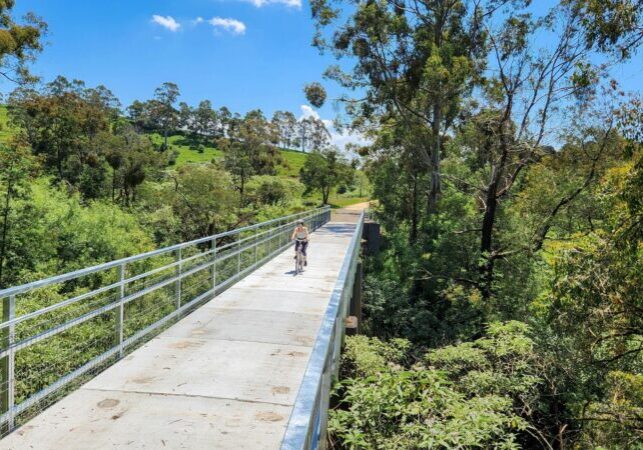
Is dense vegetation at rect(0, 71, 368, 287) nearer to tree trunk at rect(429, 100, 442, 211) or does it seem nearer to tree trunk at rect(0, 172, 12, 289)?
tree trunk at rect(0, 172, 12, 289)

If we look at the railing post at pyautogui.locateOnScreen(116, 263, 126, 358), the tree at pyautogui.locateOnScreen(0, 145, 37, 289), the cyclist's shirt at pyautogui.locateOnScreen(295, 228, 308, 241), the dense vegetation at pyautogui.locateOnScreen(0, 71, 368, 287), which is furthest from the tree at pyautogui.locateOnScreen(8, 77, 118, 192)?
the railing post at pyautogui.locateOnScreen(116, 263, 126, 358)

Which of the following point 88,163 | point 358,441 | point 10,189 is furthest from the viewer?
point 88,163

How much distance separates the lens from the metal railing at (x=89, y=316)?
14.3 feet

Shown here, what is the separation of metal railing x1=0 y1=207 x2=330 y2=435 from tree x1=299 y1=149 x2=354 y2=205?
37174 millimetres

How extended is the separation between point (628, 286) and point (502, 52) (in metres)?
14.9

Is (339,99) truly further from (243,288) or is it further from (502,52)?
(243,288)

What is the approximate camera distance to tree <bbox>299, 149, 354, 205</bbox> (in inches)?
2354

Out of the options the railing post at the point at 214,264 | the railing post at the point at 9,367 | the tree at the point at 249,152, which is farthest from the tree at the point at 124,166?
the railing post at the point at 9,367

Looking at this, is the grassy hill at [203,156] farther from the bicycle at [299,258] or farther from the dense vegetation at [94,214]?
the bicycle at [299,258]

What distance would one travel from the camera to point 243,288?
430 inches

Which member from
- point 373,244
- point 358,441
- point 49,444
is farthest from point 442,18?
point 49,444

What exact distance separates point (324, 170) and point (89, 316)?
55.1 m

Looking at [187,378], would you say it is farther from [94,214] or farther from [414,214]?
[414,214]

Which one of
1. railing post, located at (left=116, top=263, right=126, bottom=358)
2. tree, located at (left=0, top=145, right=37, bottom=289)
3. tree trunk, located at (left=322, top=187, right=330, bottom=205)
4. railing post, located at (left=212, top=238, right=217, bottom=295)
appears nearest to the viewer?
railing post, located at (left=116, top=263, right=126, bottom=358)
